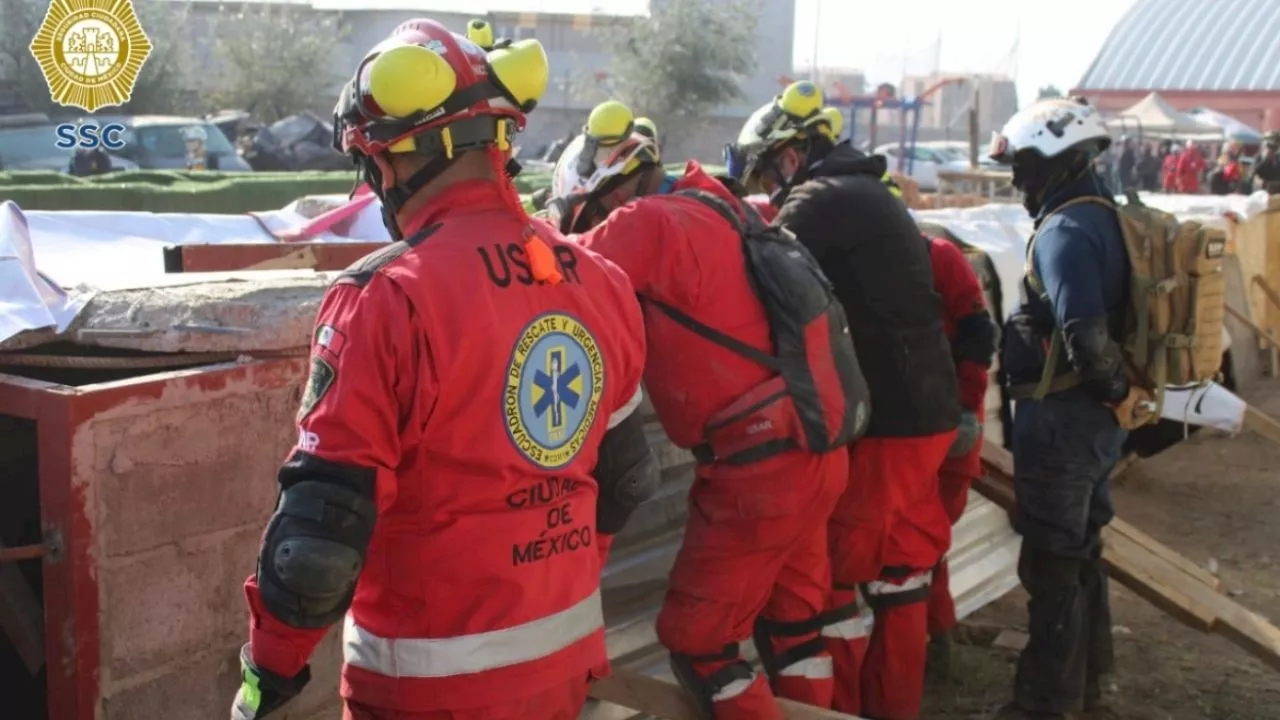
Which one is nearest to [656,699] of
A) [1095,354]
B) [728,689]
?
[728,689]

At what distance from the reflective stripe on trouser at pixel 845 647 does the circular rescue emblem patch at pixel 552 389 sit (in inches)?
86.1

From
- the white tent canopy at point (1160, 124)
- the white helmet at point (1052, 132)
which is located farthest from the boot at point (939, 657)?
the white tent canopy at point (1160, 124)

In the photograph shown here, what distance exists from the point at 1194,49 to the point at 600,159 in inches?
2463

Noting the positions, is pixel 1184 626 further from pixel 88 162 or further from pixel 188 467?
pixel 88 162

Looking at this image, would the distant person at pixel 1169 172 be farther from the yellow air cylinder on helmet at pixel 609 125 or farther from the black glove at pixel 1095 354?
the yellow air cylinder on helmet at pixel 609 125

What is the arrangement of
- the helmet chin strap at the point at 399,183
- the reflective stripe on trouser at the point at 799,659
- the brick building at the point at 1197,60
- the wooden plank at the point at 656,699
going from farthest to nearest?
the brick building at the point at 1197,60, the reflective stripe on trouser at the point at 799,659, the wooden plank at the point at 656,699, the helmet chin strap at the point at 399,183

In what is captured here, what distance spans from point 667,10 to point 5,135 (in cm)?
2500

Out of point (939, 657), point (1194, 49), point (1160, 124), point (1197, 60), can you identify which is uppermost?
point (1194, 49)

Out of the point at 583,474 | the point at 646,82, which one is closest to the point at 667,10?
the point at 646,82

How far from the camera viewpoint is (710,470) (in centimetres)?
370

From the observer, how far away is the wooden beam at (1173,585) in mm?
5102

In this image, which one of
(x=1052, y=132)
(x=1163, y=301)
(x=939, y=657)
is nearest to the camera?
(x=1163, y=301)

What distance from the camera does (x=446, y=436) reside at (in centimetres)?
231

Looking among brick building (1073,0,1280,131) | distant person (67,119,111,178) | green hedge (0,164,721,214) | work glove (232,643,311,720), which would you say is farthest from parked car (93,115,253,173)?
brick building (1073,0,1280,131)
